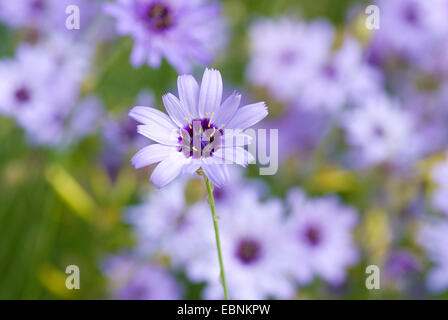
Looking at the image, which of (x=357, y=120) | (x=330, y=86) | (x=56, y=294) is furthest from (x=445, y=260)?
(x=56, y=294)

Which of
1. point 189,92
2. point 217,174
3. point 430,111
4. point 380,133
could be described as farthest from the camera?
point 430,111

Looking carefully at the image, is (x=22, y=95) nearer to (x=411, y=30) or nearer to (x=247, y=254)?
(x=247, y=254)

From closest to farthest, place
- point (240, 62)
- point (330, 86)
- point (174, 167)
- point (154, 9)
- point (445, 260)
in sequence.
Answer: point (174, 167) < point (154, 9) < point (445, 260) < point (330, 86) < point (240, 62)

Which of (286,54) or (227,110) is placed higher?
(286,54)

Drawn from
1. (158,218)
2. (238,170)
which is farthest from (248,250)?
(238,170)

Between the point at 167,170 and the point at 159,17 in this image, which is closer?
the point at 167,170

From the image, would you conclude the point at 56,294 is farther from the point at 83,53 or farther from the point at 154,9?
the point at 154,9

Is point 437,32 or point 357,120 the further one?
point 437,32

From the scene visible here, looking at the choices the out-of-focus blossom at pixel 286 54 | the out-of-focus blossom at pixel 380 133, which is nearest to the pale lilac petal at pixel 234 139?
the out-of-focus blossom at pixel 380 133

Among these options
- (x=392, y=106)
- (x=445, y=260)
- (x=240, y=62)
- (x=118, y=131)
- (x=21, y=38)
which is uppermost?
(x=240, y=62)
